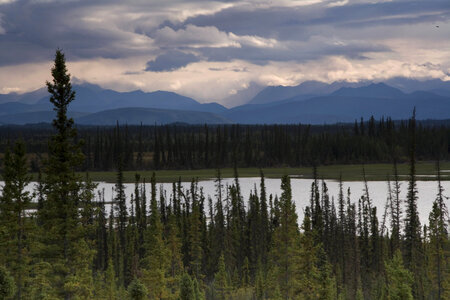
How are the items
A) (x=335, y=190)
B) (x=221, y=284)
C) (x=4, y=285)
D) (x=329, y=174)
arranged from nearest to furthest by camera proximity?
(x=4, y=285) → (x=221, y=284) → (x=335, y=190) → (x=329, y=174)

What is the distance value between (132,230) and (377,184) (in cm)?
7825

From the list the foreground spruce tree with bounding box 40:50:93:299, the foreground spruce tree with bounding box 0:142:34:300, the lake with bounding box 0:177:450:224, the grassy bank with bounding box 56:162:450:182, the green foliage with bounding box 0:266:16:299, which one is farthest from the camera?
the grassy bank with bounding box 56:162:450:182

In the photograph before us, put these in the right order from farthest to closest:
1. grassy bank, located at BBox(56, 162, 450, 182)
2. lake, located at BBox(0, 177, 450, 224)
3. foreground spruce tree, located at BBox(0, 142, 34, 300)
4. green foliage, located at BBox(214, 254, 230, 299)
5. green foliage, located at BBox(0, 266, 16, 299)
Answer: grassy bank, located at BBox(56, 162, 450, 182)
lake, located at BBox(0, 177, 450, 224)
green foliage, located at BBox(214, 254, 230, 299)
foreground spruce tree, located at BBox(0, 142, 34, 300)
green foliage, located at BBox(0, 266, 16, 299)

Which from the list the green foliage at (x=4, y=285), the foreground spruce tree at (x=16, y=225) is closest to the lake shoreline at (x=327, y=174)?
the foreground spruce tree at (x=16, y=225)

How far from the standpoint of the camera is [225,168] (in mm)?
190875

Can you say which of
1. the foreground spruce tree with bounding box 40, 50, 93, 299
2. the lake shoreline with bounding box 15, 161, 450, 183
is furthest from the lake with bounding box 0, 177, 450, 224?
the foreground spruce tree with bounding box 40, 50, 93, 299

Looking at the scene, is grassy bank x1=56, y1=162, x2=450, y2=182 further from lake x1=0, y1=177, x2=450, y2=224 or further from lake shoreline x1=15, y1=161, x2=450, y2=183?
lake x1=0, y1=177, x2=450, y2=224

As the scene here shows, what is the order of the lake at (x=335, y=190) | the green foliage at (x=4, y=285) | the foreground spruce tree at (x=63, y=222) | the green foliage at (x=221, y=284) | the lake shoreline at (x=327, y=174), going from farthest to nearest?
the lake shoreline at (x=327, y=174) → the lake at (x=335, y=190) → the green foliage at (x=221, y=284) → the foreground spruce tree at (x=63, y=222) → the green foliage at (x=4, y=285)

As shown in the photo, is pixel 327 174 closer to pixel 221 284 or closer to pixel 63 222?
pixel 221 284

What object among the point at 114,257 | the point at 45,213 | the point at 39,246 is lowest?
the point at 114,257

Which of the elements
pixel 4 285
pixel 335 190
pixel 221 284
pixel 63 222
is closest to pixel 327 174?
pixel 335 190

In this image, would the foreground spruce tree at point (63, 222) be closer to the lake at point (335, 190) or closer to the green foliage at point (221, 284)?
the green foliage at point (221, 284)

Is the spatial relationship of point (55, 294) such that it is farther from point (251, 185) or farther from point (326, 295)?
point (251, 185)

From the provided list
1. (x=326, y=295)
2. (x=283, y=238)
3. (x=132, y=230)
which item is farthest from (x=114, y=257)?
(x=326, y=295)
